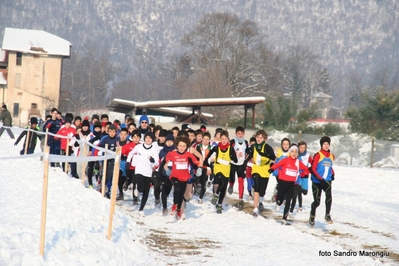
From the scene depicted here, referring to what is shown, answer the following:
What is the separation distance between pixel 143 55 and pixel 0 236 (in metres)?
169

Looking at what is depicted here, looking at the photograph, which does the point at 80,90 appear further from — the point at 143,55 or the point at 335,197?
the point at 335,197

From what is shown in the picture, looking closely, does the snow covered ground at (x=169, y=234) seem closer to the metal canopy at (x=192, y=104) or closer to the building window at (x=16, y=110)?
the metal canopy at (x=192, y=104)

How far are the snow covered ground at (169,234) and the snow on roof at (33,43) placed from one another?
59.4 meters

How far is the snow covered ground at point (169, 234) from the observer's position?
8112 mm

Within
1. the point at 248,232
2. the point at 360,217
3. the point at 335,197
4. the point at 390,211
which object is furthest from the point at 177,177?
the point at 335,197

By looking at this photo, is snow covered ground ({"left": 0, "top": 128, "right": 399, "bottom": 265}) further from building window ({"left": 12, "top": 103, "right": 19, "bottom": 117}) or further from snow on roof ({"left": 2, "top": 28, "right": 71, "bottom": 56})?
snow on roof ({"left": 2, "top": 28, "right": 71, "bottom": 56})

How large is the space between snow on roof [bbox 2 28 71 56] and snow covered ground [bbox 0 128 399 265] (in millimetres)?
59373

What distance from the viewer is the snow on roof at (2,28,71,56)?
2876 inches

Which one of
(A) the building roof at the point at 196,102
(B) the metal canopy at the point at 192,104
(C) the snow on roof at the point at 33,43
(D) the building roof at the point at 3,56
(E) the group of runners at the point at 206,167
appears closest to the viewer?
(E) the group of runners at the point at 206,167

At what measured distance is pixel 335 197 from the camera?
64.9ft

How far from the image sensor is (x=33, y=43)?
7556 centimetres

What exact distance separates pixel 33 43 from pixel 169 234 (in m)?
68.0

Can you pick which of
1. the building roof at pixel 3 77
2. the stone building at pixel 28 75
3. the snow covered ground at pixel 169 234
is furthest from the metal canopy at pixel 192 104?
the building roof at pixel 3 77

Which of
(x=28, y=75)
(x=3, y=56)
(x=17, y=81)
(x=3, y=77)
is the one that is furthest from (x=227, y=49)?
(x=3, y=56)
